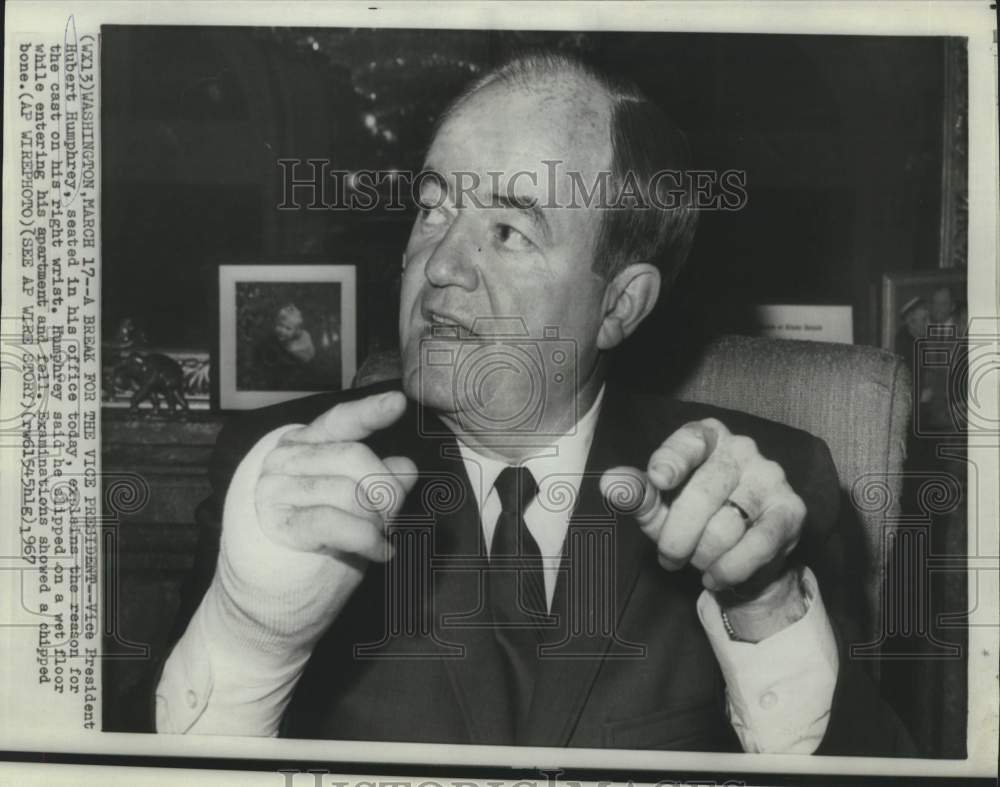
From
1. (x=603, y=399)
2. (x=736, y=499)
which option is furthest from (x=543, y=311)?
→ (x=736, y=499)

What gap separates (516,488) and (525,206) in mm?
317

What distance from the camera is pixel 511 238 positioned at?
1055 millimetres

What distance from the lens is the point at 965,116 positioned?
3.67 feet

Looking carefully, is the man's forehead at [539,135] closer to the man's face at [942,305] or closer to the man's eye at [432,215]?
the man's eye at [432,215]

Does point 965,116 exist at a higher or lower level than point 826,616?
higher

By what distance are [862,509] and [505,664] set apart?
447mm

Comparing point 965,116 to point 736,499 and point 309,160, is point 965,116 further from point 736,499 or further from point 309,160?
point 309,160

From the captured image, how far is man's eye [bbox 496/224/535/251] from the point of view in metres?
1.05

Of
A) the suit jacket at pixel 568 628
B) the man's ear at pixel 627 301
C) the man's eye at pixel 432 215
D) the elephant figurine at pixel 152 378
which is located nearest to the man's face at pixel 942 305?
the suit jacket at pixel 568 628

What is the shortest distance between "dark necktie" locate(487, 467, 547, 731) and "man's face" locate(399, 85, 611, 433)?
0.25ft

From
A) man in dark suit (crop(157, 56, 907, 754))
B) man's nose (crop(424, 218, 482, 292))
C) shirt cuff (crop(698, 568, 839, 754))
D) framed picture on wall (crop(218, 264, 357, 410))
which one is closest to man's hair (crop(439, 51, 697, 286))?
man in dark suit (crop(157, 56, 907, 754))

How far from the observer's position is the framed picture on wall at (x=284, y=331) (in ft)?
3.61

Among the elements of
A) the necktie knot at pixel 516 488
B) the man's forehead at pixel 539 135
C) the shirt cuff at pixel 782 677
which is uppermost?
the man's forehead at pixel 539 135

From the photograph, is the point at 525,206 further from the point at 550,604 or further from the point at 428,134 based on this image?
the point at 550,604
